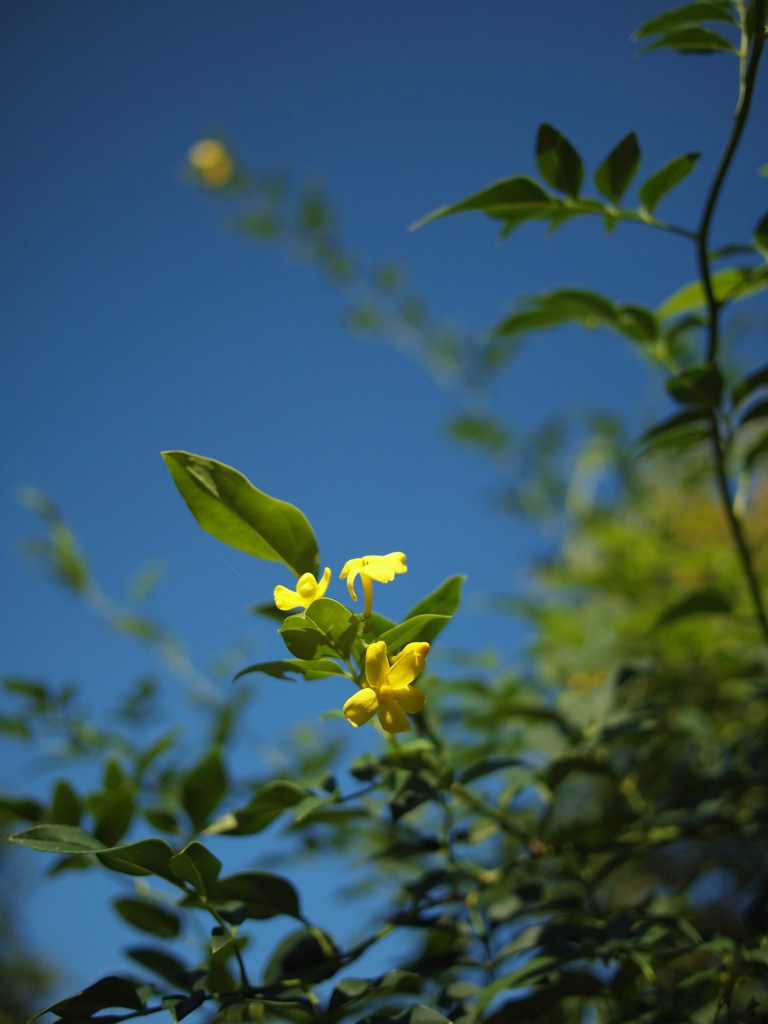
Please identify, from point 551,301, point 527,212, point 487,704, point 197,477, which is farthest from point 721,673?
point 197,477

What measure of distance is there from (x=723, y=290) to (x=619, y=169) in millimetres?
217

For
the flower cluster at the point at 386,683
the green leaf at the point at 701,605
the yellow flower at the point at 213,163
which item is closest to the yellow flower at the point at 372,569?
the flower cluster at the point at 386,683

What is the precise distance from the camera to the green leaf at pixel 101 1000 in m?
0.56

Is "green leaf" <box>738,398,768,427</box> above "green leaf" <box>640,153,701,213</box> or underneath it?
underneath

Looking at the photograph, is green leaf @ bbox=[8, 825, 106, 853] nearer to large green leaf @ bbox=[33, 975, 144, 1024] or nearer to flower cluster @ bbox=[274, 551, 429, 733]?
large green leaf @ bbox=[33, 975, 144, 1024]

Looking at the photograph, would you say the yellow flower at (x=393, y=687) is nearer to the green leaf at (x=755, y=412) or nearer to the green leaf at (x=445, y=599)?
the green leaf at (x=445, y=599)

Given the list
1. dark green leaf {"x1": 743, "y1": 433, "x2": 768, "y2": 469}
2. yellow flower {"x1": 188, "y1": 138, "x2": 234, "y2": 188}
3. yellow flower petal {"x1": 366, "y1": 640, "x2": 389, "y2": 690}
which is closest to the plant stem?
dark green leaf {"x1": 743, "y1": 433, "x2": 768, "y2": 469}

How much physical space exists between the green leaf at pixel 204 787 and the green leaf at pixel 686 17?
86cm

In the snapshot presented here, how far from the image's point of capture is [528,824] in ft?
4.04

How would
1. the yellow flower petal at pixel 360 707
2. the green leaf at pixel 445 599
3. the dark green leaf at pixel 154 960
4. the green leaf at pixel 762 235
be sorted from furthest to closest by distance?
the green leaf at pixel 762 235 → the dark green leaf at pixel 154 960 → the green leaf at pixel 445 599 → the yellow flower petal at pixel 360 707

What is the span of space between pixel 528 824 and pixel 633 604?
1108mm

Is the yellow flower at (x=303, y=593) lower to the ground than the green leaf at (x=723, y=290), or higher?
lower

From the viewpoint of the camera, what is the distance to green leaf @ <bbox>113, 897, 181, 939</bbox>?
2.45 ft

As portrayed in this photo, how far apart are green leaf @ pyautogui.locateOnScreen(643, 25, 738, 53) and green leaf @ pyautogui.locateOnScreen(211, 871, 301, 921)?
2.94ft
